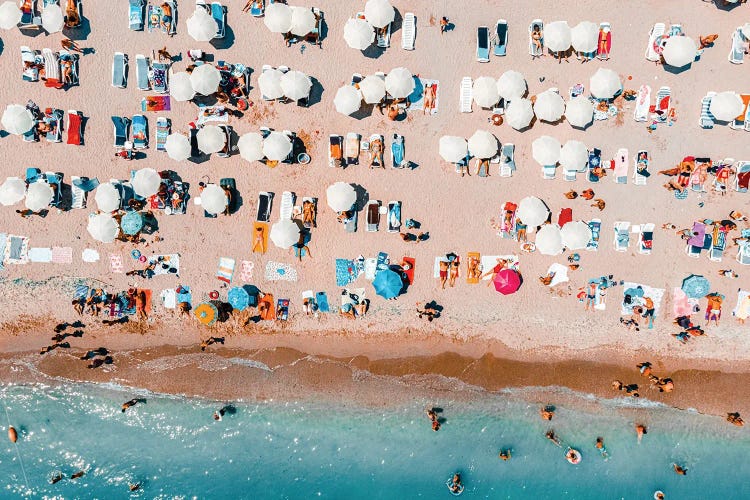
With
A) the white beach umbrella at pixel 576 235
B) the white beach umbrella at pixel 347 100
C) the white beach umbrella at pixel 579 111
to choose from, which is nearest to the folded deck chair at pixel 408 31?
the white beach umbrella at pixel 347 100

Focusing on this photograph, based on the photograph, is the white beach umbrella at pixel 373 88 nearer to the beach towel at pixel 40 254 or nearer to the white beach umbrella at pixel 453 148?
the white beach umbrella at pixel 453 148

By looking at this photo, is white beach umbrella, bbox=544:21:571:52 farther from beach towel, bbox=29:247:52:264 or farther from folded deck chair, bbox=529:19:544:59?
beach towel, bbox=29:247:52:264

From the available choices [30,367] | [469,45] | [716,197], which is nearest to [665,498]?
[716,197]

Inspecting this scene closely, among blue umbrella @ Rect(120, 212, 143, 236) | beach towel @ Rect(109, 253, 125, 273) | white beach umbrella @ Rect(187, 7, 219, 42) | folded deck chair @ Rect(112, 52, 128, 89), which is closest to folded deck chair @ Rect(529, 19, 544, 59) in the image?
white beach umbrella @ Rect(187, 7, 219, 42)

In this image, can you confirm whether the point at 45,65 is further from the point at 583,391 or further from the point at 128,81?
the point at 583,391

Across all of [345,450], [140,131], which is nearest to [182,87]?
[140,131]
